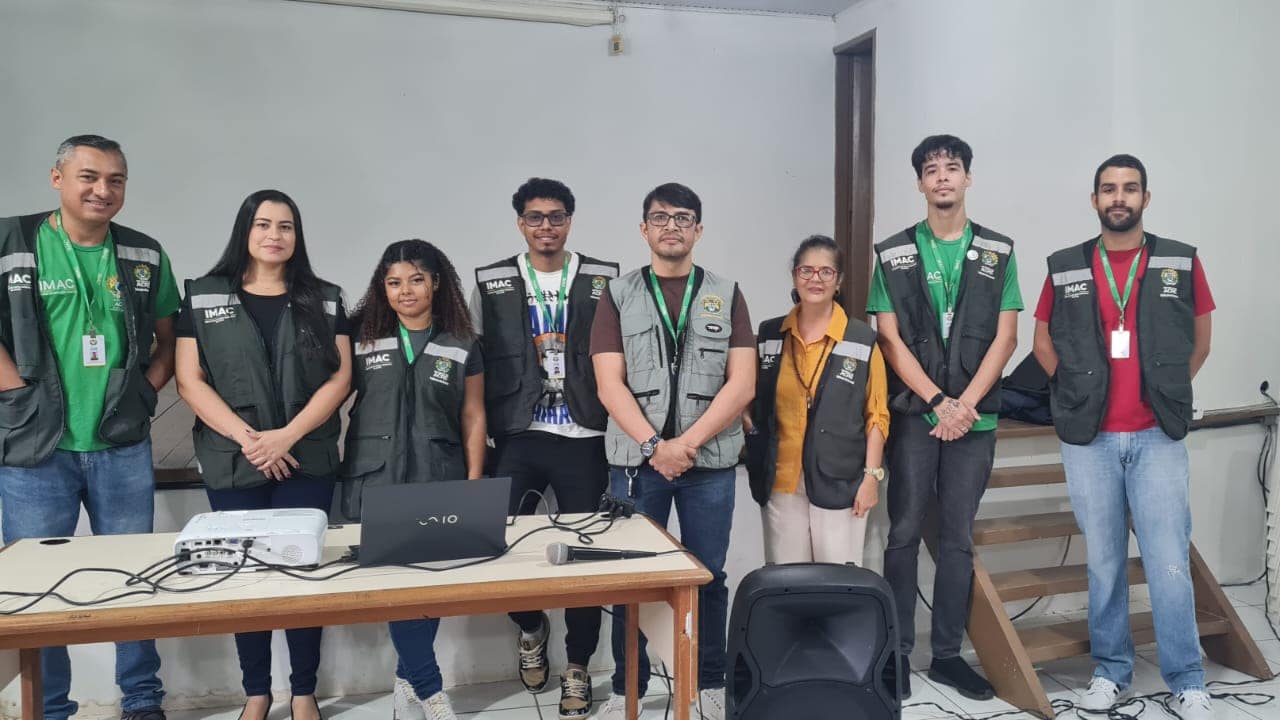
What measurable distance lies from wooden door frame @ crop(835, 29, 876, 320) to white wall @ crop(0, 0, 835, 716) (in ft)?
0.32

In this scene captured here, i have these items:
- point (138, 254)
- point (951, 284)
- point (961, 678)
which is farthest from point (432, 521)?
point (961, 678)

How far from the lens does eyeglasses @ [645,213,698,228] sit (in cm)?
269

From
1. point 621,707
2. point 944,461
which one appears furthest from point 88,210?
point 944,461

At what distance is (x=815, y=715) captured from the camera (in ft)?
7.16

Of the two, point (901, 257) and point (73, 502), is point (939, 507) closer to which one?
point (901, 257)

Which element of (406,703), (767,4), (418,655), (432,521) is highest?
(767,4)

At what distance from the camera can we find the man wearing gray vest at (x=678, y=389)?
8.79ft

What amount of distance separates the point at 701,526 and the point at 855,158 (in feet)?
12.2

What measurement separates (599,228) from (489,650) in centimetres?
308

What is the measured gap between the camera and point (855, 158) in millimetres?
5820

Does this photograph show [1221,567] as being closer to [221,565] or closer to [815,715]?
[815,715]

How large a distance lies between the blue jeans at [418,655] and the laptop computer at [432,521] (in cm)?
65

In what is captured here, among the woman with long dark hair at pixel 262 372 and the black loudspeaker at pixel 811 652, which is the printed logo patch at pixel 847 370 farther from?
the woman with long dark hair at pixel 262 372

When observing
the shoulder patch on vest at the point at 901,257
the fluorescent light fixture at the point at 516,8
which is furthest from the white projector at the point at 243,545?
the fluorescent light fixture at the point at 516,8
